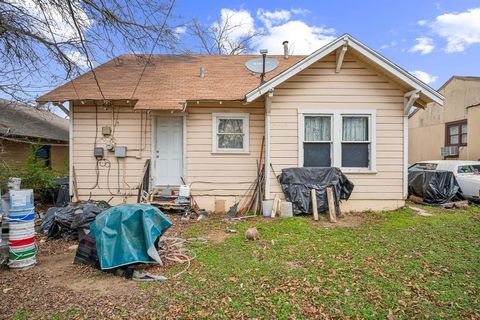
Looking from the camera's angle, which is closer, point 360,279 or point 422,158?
point 360,279

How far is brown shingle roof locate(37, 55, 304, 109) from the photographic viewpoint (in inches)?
303

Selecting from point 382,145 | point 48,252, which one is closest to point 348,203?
point 382,145

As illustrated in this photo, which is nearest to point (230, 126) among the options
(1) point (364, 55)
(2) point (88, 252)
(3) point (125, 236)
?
(1) point (364, 55)

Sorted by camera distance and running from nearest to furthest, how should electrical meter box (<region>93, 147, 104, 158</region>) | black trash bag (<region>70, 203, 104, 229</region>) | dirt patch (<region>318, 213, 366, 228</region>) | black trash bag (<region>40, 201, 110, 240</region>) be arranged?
black trash bag (<region>70, 203, 104, 229</region>)
black trash bag (<region>40, 201, 110, 240</region>)
dirt patch (<region>318, 213, 366, 228</region>)
electrical meter box (<region>93, 147, 104, 158</region>)

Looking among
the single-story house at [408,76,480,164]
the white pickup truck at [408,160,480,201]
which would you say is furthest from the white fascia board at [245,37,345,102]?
the single-story house at [408,76,480,164]

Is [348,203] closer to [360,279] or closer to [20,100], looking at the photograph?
[360,279]

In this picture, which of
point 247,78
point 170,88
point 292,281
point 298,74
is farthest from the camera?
point 247,78

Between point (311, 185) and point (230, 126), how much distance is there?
2776 mm

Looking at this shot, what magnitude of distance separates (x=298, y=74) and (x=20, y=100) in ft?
20.6

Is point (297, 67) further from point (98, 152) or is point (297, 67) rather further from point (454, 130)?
point (454, 130)

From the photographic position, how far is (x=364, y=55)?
7.06 m

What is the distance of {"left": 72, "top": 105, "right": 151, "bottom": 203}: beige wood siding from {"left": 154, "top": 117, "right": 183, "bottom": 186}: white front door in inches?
14.1

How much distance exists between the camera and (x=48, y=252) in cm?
491

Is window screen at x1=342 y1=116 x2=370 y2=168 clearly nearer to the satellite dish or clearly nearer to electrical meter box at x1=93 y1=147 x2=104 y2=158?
the satellite dish
